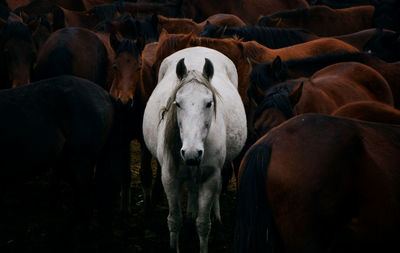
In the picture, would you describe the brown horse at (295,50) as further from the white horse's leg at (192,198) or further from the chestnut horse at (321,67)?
the white horse's leg at (192,198)

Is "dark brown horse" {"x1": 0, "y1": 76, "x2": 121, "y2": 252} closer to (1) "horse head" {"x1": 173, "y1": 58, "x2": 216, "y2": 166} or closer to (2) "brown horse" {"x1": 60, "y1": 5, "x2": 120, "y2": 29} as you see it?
(1) "horse head" {"x1": 173, "y1": 58, "x2": 216, "y2": 166}

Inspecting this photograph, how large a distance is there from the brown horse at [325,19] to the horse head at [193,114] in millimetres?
7099

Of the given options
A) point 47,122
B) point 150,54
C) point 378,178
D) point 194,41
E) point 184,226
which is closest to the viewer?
point 378,178

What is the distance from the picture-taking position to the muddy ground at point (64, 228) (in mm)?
3994

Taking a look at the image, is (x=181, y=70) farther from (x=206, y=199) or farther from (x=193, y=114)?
(x=206, y=199)

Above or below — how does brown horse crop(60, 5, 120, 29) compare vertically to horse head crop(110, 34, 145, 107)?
above

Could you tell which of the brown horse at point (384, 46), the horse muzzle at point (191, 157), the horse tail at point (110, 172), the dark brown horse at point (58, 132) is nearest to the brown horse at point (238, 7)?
the brown horse at point (384, 46)

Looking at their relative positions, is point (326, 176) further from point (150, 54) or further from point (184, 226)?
point (150, 54)

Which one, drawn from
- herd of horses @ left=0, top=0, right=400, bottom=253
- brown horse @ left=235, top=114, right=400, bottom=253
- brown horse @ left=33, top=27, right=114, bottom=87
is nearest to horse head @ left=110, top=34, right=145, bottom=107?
herd of horses @ left=0, top=0, right=400, bottom=253

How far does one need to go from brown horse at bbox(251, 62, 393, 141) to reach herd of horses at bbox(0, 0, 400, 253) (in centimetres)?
1

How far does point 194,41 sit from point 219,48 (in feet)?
1.17

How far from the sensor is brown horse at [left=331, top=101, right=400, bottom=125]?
296 centimetres

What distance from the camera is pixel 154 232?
4387 mm

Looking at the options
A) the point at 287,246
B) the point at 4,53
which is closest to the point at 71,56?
the point at 4,53
